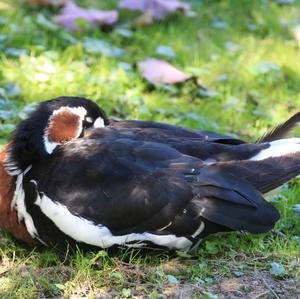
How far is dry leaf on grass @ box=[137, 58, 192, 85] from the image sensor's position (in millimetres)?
5508

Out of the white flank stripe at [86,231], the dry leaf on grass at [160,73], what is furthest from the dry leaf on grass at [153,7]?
the white flank stripe at [86,231]

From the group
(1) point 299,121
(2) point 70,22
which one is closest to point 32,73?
(2) point 70,22

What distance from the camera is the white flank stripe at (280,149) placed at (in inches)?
151

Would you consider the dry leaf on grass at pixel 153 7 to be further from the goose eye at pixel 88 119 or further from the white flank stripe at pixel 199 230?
the white flank stripe at pixel 199 230

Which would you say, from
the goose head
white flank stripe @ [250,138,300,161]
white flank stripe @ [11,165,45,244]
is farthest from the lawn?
the goose head

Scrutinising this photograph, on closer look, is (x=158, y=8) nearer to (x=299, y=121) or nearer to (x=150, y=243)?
(x=299, y=121)

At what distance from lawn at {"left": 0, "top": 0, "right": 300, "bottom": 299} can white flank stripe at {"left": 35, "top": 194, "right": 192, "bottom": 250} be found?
91mm

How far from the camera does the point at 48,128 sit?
3.85 meters

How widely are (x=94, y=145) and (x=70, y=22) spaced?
2560 millimetres

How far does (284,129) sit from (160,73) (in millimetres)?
1608

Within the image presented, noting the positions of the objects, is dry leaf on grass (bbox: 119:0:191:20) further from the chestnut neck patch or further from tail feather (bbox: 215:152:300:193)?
tail feather (bbox: 215:152:300:193)

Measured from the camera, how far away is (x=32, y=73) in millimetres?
5285

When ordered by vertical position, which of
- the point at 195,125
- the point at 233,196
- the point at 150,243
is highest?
the point at 233,196

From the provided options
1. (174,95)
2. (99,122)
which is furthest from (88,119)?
(174,95)
